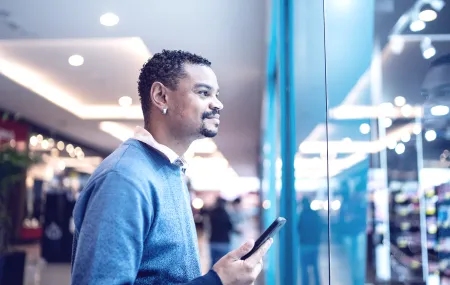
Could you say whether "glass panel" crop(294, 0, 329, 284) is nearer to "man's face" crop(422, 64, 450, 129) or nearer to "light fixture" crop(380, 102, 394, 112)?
"light fixture" crop(380, 102, 394, 112)

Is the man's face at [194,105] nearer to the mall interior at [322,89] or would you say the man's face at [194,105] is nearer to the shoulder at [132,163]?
the shoulder at [132,163]

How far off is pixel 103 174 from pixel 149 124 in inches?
12.4

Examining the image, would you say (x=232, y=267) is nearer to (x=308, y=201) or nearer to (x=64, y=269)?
(x=308, y=201)

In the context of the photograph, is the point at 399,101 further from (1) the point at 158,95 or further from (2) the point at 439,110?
(1) the point at 158,95

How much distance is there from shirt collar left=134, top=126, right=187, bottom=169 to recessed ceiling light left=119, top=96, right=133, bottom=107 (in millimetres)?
6763

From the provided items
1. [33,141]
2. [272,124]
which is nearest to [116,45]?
[272,124]

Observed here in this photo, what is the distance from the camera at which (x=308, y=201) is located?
6.78ft

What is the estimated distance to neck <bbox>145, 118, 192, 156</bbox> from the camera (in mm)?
1238

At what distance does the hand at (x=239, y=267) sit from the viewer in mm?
992

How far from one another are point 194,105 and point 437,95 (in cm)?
71

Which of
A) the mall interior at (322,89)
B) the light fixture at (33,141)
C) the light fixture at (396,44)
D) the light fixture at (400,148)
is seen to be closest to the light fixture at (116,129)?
the light fixture at (33,141)

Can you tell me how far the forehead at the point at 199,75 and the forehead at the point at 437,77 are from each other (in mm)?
632

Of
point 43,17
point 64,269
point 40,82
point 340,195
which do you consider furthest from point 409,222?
point 64,269

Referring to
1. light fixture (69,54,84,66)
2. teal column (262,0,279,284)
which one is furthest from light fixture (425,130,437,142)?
light fixture (69,54,84,66)
